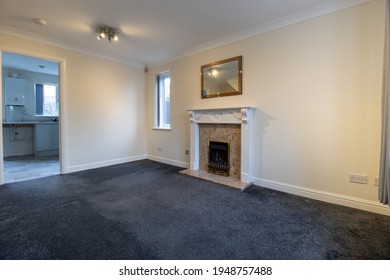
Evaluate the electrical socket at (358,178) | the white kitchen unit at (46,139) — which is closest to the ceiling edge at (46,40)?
the white kitchen unit at (46,139)

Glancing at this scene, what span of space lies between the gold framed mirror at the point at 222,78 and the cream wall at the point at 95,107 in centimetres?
209

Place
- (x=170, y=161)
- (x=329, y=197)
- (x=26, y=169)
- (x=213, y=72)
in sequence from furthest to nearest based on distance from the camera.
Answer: (x=170, y=161), (x=26, y=169), (x=213, y=72), (x=329, y=197)

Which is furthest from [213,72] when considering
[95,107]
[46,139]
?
[46,139]

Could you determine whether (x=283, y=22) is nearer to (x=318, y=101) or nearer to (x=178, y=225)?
(x=318, y=101)

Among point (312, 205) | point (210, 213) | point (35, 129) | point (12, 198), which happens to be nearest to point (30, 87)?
point (35, 129)

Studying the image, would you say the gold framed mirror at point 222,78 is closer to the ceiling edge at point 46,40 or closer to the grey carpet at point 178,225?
the grey carpet at point 178,225

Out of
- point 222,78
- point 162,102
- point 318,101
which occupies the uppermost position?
point 222,78

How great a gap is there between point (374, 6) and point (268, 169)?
2.38 meters

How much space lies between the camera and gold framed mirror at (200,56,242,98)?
3400 mm

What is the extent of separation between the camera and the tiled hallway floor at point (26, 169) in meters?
3.64

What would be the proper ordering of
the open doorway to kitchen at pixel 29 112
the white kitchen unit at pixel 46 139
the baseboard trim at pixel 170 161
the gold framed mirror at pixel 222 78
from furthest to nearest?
the white kitchen unit at pixel 46 139 → the open doorway to kitchen at pixel 29 112 → the baseboard trim at pixel 170 161 → the gold framed mirror at pixel 222 78

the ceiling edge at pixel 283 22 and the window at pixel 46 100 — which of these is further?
the window at pixel 46 100

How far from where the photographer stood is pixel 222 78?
360 centimetres

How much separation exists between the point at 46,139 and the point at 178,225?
5.82m
